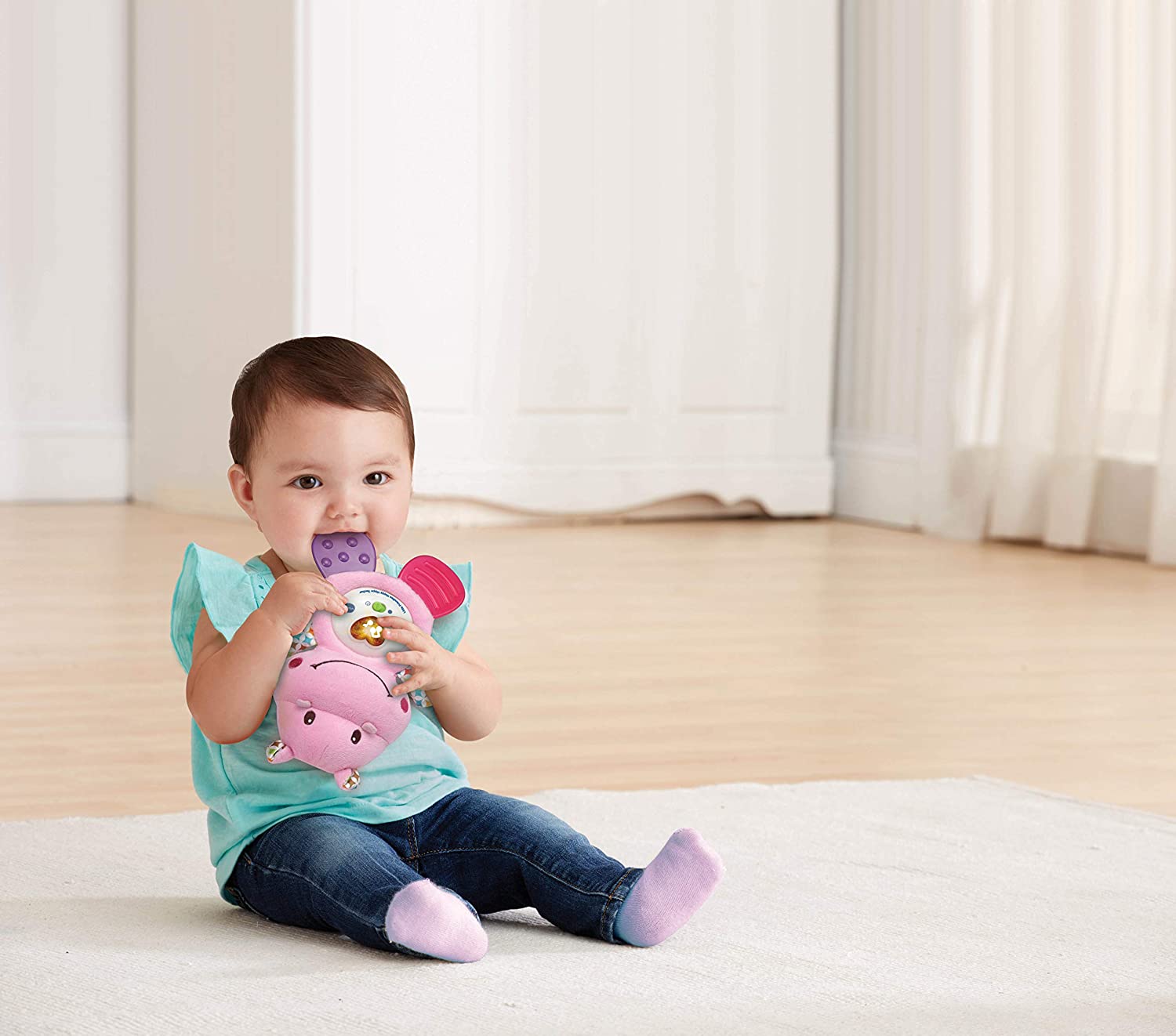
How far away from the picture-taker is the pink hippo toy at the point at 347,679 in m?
1.08

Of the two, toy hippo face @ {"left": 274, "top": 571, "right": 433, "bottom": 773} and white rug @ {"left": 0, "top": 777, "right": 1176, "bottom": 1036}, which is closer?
white rug @ {"left": 0, "top": 777, "right": 1176, "bottom": 1036}

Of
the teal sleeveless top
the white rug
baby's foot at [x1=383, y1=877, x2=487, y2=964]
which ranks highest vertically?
the teal sleeveless top

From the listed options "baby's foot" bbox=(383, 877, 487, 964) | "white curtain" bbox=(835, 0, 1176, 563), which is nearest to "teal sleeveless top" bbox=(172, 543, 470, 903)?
"baby's foot" bbox=(383, 877, 487, 964)

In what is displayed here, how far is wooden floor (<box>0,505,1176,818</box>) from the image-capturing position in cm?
167

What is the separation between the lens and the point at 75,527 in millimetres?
3822

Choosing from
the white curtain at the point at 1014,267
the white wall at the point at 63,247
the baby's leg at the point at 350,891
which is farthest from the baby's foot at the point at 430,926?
the white wall at the point at 63,247

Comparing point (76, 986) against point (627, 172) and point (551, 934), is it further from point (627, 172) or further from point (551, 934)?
point (627, 172)

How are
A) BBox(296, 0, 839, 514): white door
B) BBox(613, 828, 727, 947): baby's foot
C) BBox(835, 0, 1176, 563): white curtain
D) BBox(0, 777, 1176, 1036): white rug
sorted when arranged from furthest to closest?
BBox(296, 0, 839, 514): white door → BBox(835, 0, 1176, 563): white curtain → BBox(613, 828, 727, 947): baby's foot → BBox(0, 777, 1176, 1036): white rug

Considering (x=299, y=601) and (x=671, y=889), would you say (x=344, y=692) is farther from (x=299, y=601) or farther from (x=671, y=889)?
(x=671, y=889)

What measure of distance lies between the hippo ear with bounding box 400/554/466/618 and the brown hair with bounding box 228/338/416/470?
0.08 meters

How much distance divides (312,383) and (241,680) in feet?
0.61

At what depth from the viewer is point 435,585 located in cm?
117

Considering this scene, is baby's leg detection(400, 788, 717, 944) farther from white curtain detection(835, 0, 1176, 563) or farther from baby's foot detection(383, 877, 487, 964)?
white curtain detection(835, 0, 1176, 563)

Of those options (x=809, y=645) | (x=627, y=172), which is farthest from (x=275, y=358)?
(x=627, y=172)
